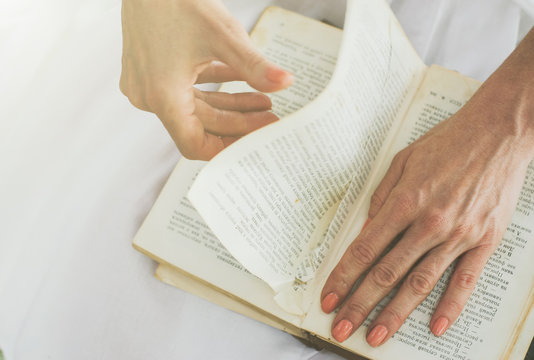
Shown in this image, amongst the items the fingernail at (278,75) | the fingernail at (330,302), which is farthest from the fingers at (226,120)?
the fingernail at (330,302)

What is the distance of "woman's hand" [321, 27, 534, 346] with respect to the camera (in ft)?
1.61

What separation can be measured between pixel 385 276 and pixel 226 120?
0.25m

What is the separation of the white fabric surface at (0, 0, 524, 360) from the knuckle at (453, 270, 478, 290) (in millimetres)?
186

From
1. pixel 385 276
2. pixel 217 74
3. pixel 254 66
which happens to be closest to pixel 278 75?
pixel 254 66

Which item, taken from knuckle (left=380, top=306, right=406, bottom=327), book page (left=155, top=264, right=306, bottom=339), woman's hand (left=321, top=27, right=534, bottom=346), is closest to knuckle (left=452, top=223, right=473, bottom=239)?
woman's hand (left=321, top=27, right=534, bottom=346)

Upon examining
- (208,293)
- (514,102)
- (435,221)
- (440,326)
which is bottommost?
(208,293)

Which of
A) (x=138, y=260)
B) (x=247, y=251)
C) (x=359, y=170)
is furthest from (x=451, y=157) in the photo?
(x=138, y=260)

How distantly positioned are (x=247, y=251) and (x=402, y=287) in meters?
0.18

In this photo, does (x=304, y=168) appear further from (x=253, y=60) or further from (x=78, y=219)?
(x=78, y=219)

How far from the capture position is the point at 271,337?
572mm

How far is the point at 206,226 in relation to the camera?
1.78 ft

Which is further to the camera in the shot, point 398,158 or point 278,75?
point 398,158

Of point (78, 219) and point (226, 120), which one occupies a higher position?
point (226, 120)

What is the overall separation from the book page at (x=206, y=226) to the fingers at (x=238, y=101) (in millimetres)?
16
